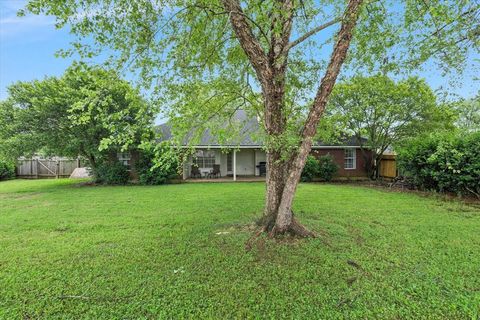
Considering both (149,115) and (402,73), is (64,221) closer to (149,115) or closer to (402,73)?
(149,115)

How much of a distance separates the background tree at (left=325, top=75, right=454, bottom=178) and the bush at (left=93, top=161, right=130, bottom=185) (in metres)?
11.2

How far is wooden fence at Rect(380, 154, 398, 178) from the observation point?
14.4 meters

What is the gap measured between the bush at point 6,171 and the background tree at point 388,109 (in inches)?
800

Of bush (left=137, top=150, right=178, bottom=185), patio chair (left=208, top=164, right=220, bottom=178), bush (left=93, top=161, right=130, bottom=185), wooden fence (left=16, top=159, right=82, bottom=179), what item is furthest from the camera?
wooden fence (left=16, top=159, right=82, bottom=179)

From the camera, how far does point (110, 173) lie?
13.7 metres

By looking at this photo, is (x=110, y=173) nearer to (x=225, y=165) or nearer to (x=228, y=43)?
(x=225, y=165)

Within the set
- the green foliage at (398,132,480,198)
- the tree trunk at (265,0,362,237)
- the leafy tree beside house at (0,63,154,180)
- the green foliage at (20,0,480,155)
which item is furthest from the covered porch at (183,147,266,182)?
the tree trunk at (265,0,362,237)

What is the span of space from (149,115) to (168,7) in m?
2.22

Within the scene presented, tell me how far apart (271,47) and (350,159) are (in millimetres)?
14232

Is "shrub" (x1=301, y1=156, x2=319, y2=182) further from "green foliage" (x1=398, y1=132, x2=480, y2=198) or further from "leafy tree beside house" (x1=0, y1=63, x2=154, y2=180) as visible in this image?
"leafy tree beside house" (x1=0, y1=63, x2=154, y2=180)

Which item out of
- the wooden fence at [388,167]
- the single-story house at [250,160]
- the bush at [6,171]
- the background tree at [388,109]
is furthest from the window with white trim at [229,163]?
the bush at [6,171]

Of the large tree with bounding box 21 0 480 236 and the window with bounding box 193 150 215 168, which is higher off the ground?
the large tree with bounding box 21 0 480 236

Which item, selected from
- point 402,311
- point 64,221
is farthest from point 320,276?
point 64,221

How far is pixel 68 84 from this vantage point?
12156 millimetres
